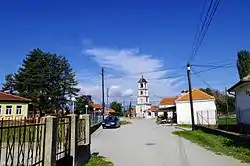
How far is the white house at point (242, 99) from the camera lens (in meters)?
23.5

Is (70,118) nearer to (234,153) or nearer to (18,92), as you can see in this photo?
(234,153)

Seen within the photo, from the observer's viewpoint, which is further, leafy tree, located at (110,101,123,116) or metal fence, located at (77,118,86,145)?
leafy tree, located at (110,101,123,116)

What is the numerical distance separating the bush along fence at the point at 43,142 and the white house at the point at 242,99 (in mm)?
16104

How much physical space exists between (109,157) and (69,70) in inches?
2275

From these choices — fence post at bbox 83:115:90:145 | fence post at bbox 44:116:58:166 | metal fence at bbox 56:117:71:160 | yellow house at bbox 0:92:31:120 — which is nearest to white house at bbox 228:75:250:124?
fence post at bbox 83:115:90:145

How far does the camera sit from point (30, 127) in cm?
643

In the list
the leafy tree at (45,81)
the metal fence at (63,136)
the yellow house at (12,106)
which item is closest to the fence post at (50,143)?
the metal fence at (63,136)

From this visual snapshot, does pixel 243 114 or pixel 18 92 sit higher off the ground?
pixel 18 92

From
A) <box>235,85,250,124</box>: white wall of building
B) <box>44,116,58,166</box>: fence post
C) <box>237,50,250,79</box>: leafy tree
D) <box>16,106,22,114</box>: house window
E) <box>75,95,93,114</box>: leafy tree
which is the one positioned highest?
<box>237,50,250,79</box>: leafy tree

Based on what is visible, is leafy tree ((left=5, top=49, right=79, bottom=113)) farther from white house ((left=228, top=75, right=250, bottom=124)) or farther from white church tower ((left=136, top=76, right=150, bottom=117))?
white church tower ((left=136, top=76, right=150, bottom=117))

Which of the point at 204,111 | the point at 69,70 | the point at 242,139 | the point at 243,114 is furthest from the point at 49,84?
the point at 242,139

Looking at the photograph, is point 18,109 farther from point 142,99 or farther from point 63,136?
point 142,99

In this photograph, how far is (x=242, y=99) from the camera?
992 inches

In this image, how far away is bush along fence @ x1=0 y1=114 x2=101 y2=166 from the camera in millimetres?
5945
